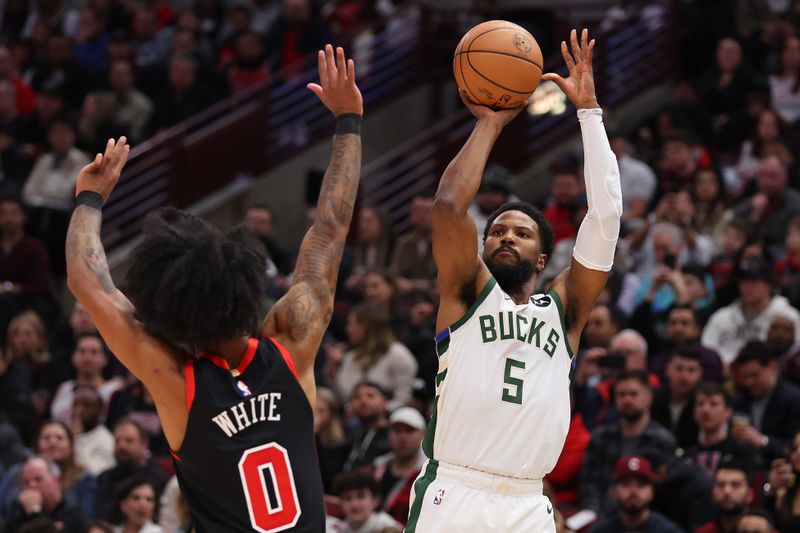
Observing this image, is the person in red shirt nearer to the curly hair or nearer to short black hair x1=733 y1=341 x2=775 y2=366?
short black hair x1=733 y1=341 x2=775 y2=366

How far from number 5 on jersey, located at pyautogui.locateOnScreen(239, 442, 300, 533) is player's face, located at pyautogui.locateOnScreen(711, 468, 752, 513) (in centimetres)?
511

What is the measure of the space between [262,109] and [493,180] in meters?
3.49

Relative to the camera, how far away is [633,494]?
365 inches

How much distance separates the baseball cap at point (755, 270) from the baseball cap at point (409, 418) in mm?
2856

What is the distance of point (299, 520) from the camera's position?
4.73 m

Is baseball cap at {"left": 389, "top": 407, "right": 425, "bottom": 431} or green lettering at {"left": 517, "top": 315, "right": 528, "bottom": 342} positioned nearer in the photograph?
green lettering at {"left": 517, "top": 315, "right": 528, "bottom": 342}

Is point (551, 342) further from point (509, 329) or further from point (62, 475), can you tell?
point (62, 475)

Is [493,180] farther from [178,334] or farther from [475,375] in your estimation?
[178,334]

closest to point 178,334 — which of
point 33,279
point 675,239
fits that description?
point 675,239

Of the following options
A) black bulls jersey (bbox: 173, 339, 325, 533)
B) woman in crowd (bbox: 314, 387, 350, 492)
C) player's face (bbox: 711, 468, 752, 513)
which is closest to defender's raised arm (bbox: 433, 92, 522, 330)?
black bulls jersey (bbox: 173, 339, 325, 533)

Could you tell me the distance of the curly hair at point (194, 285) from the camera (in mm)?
4652

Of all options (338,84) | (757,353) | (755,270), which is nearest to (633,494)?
(757,353)

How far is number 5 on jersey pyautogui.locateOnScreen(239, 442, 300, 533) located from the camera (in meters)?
4.69

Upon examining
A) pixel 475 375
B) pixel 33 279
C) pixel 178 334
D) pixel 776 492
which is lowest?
pixel 776 492
